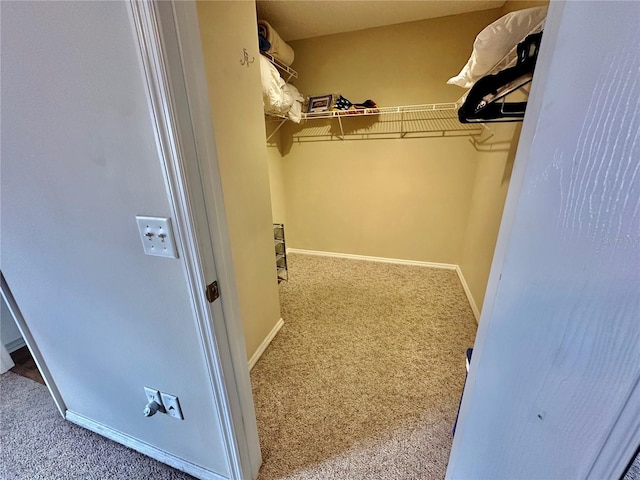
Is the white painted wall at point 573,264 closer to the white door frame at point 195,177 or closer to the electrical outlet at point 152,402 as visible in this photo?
the white door frame at point 195,177

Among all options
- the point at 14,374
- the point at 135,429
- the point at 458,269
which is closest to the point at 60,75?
the point at 135,429

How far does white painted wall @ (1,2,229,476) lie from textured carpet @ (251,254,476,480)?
407mm

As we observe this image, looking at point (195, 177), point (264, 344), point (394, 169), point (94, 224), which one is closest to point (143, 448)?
point (264, 344)

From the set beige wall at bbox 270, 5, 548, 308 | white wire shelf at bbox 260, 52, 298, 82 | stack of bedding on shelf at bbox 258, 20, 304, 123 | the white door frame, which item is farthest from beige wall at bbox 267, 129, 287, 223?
the white door frame

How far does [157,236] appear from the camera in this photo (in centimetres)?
70

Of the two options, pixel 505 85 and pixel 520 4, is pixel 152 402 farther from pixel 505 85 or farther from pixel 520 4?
pixel 520 4

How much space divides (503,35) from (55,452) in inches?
112

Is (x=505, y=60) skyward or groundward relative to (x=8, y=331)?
skyward

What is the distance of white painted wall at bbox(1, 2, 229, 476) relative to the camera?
60cm

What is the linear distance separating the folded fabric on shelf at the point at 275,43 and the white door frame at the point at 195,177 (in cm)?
178

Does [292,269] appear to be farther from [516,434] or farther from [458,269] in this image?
[516,434]

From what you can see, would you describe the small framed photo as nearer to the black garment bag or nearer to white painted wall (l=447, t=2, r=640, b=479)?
the black garment bag

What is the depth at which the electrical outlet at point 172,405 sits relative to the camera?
97 cm

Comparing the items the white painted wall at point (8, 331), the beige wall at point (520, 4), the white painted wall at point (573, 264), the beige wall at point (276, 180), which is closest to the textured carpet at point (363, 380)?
the white painted wall at point (573, 264)
